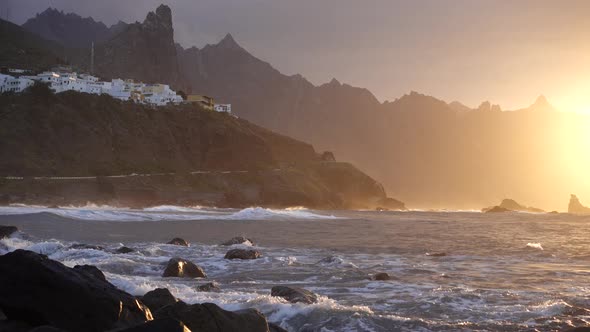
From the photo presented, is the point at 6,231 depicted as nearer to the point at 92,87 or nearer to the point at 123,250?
the point at 123,250


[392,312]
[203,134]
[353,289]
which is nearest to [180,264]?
[353,289]

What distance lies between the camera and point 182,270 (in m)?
18.8

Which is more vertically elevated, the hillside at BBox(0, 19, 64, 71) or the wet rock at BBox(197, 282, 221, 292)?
the hillside at BBox(0, 19, 64, 71)

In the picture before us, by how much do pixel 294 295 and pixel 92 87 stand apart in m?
111

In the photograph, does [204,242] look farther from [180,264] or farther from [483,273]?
[483,273]

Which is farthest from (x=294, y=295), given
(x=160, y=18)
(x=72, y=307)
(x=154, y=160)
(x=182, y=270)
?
(x=160, y=18)

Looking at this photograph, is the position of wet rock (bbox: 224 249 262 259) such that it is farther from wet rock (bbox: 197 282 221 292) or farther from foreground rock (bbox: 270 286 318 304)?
foreground rock (bbox: 270 286 318 304)

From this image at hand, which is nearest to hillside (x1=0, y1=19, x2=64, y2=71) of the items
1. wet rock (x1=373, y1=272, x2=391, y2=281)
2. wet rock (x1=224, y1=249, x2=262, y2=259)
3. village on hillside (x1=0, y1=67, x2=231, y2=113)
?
village on hillside (x1=0, y1=67, x2=231, y2=113)

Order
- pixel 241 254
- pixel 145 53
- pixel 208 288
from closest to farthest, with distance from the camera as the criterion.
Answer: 1. pixel 208 288
2. pixel 241 254
3. pixel 145 53

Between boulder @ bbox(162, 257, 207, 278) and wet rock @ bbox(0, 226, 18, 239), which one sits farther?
wet rock @ bbox(0, 226, 18, 239)

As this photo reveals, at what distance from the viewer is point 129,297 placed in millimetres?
9672

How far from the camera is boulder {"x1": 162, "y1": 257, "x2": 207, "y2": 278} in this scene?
18562mm

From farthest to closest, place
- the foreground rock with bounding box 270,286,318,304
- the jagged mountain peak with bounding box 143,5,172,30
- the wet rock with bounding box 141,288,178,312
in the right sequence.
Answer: the jagged mountain peak with bounding box 143,5,172,30 → the foreground rock with bounding box 270,286,318,304 → the wet rock with bounding box 141,288,178,312

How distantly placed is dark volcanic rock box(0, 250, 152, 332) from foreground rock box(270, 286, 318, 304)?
16.4 feet
